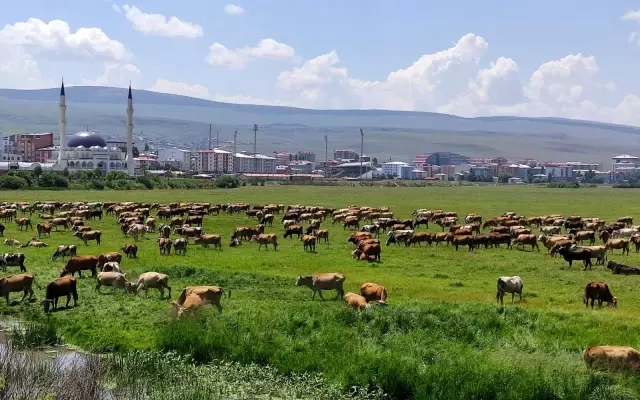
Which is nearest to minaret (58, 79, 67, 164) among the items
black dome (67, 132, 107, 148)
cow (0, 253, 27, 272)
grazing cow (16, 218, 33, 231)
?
black dome (67, 132, 107, 148)

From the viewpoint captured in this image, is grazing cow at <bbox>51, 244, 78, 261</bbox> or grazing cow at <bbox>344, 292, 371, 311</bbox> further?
grazing cow at <bbox>51, 244, 78, 261</bbox>

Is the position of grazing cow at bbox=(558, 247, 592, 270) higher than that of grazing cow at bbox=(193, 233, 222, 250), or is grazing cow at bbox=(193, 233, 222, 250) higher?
grazing cow at bbox=(558, 247, 592, 270)

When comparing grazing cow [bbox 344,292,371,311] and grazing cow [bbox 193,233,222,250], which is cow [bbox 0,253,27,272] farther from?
grazing cow [bbox 344,292,371,311]

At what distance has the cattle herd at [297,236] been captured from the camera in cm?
1978

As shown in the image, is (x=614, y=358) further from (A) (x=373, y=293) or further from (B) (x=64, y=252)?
(B) (x=64, y=252)

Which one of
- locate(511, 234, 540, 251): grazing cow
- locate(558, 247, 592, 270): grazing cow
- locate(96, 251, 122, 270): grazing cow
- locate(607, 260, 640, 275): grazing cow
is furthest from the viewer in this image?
locate(511, 234, 540, 251): grazing cow

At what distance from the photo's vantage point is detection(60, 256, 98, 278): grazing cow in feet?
76.0

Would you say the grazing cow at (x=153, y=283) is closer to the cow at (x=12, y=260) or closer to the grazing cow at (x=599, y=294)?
the cow at (x=12, y=260)

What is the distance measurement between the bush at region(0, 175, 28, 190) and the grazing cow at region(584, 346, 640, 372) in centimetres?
8286

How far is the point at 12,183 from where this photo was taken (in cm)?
8769

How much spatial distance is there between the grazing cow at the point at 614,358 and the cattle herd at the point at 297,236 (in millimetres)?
5564

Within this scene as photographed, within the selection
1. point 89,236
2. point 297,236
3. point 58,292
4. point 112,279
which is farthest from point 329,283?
point 297,236

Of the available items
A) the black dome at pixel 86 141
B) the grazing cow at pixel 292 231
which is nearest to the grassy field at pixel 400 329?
the grazing cow at pixel 292 231

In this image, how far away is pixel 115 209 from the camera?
51062mm
